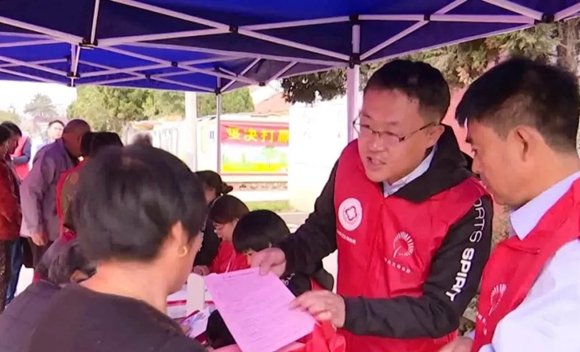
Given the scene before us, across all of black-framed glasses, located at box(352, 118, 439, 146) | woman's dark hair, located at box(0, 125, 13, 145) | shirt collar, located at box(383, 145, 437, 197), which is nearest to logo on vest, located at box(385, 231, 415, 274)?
shirt collar, located at box(383, 145, 437, 197)

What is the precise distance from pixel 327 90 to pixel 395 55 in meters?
1.91

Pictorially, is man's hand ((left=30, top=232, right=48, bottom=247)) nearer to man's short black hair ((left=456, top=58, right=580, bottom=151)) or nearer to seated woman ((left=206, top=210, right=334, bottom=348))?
seated woman ((left=206, top=210, right=334, bottom=348))

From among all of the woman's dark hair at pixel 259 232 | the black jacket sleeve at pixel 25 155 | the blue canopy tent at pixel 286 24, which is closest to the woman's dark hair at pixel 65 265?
the woman's dark hair at pixel 259 232

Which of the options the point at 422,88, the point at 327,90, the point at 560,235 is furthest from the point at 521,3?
the point at 327,90

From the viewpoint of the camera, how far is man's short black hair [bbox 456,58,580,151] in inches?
43.3

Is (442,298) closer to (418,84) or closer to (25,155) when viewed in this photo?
(418,84)

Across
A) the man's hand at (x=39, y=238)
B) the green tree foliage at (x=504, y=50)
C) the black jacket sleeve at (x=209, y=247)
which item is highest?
the green tree foliage at (x=504, y=50)

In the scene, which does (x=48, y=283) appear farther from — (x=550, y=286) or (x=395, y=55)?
(x=395, y=55)

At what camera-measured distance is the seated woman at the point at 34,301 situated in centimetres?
153

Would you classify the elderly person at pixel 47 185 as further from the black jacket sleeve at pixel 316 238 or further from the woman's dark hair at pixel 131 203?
the woman's dark hair at pixel 131 203

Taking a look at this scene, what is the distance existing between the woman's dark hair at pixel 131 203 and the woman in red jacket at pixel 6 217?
4039 millimetres

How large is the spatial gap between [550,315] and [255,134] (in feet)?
44.9

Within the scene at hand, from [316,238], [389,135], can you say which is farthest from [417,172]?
[316,238]

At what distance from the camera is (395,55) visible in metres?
3.73
